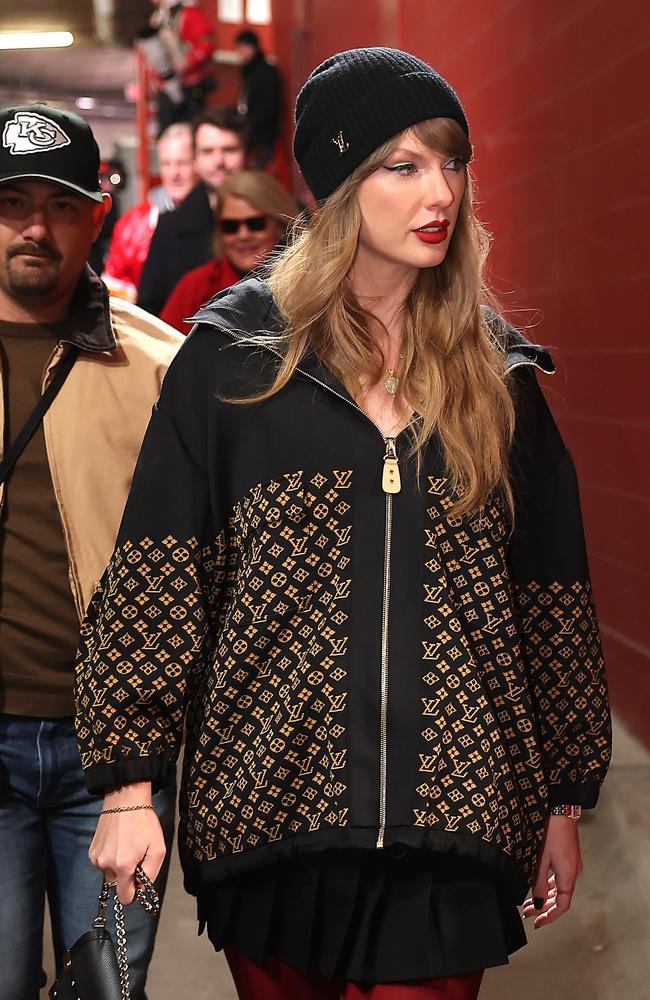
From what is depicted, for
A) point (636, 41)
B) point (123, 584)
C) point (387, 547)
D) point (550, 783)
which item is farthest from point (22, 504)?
point (636, 41)

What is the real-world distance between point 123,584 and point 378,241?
63cm

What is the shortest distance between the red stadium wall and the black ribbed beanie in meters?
1.50

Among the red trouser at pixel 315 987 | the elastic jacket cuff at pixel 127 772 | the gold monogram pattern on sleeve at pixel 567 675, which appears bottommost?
the red trouser at pixel 315 987

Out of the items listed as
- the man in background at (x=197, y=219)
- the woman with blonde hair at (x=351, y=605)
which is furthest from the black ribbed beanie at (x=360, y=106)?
the man in background at (x=197, y=219)

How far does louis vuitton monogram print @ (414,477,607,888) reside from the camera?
6.47 ft

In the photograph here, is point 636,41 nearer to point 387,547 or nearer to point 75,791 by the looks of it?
point 387,547

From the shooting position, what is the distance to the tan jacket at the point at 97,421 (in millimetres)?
2471

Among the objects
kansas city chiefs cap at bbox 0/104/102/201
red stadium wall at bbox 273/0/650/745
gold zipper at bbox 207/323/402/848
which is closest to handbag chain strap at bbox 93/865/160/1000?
gold zipper at bbox 207/323/402/848

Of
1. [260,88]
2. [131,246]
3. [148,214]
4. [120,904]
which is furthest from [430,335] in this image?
[260,88]

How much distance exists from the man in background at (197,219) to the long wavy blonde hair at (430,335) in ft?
13.0

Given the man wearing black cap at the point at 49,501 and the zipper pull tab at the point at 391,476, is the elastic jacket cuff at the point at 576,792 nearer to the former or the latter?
the zipper pull tab at the point at 391,476

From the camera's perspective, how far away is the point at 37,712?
249cm

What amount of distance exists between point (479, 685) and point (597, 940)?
1.94 metres

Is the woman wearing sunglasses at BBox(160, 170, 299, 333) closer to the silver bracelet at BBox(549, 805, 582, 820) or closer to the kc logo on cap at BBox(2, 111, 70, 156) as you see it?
the kc logo on cap at BBox(2, 111, 70, 156)
